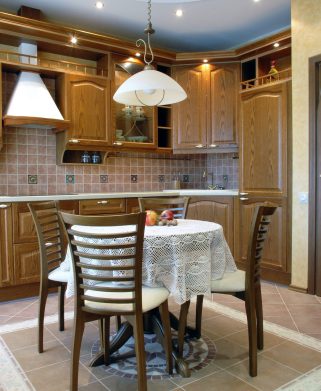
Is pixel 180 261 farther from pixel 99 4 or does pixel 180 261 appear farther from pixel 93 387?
pixel 99 4

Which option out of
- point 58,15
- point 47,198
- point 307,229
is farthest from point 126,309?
point 58,15

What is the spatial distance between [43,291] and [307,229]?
2.36 metres

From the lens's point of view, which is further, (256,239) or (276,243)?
(276,243)

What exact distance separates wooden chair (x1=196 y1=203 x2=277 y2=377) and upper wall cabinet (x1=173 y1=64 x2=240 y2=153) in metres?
2.54

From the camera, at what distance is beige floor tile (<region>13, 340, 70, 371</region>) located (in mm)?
2055

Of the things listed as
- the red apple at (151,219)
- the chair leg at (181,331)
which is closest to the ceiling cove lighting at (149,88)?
the red apple at (151,219)

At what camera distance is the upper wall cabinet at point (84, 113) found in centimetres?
374

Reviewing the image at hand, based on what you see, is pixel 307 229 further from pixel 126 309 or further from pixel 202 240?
pixel 126 309

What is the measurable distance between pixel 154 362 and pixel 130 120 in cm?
293

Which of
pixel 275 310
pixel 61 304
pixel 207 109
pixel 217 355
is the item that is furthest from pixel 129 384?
pixel 207 109

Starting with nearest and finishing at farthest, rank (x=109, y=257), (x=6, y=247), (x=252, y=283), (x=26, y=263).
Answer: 1. (x=109, y=257)
2. (x=252, y=283)
3. (x=6, y=247)
4. (x=26, y=263)

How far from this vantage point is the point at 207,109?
14.6 ft

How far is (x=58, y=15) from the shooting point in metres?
3.88

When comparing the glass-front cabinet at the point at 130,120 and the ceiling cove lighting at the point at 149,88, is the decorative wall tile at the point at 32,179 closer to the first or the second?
the glass-front cabinet at the point at 130,120
